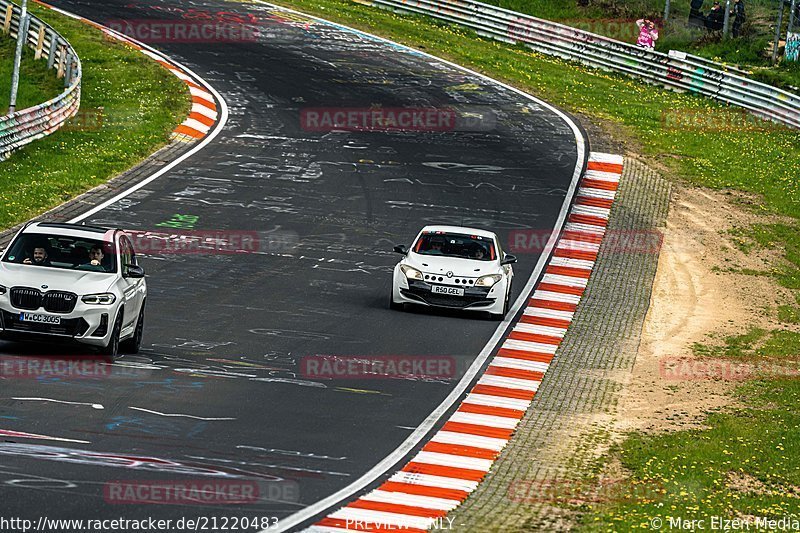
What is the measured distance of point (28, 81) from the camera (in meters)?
44.4

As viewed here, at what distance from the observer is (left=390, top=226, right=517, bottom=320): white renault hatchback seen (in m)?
23.2

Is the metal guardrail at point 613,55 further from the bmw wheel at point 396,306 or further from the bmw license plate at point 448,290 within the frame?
the bmw wheel at point 396,306

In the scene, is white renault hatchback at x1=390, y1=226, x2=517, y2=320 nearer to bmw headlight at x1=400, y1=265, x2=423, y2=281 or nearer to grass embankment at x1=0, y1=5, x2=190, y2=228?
bmw headlight at x1=400, y1=265, x2=423, y2=281

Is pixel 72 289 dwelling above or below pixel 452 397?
above

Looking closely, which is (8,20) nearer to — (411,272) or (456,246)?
(456,246)

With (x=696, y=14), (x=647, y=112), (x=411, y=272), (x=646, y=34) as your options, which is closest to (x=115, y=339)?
(x=411, y=272)

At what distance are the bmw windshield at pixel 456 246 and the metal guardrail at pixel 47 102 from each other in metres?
13.6

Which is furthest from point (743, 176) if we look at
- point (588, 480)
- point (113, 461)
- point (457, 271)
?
point (113, 461)

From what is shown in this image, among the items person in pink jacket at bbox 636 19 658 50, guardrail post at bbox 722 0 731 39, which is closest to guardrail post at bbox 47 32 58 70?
person in pink jacket at bbox 636 19 658 50

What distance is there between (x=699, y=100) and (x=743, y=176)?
9.11 m

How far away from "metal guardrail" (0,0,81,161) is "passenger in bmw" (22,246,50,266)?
621 inches

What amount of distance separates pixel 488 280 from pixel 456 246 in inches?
50.4

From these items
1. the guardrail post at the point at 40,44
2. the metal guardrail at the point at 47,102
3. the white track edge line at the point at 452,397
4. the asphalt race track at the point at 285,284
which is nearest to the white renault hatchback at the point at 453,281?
the asphalt race track at the point at 285,284

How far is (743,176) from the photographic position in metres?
37.8
